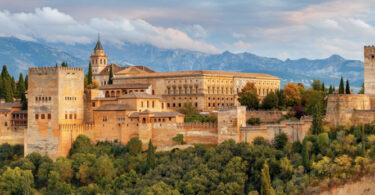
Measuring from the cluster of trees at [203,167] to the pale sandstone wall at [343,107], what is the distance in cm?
92

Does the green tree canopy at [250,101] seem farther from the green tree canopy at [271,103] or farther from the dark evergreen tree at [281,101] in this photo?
the dark evergreen tree at [281,101]

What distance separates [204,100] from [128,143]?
1845 centimetres

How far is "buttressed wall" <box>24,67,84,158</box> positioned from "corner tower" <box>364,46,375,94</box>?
27044 millimetres

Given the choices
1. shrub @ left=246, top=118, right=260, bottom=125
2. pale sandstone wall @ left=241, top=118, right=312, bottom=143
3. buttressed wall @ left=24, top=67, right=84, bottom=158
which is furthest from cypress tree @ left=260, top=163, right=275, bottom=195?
buttressed wall @ left=24, top=67, right=84, bottom=158

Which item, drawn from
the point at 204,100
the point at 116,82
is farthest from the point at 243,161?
the point at 116,82

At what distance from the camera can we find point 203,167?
154 feet

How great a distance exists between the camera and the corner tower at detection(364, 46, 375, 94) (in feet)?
169

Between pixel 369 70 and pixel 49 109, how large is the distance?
29.1 meters

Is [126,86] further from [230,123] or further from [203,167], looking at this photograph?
[203,167]

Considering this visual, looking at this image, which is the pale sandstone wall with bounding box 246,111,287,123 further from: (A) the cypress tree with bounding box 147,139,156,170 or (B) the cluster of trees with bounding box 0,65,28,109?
(B) the cluster of trees with bounding box 0,65,28,109

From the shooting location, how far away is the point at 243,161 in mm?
46688

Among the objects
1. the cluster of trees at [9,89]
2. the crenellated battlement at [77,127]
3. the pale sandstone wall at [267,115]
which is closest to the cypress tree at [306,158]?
the pale sandstone wall at [267,115]

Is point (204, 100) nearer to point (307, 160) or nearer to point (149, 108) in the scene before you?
point (149, 108)

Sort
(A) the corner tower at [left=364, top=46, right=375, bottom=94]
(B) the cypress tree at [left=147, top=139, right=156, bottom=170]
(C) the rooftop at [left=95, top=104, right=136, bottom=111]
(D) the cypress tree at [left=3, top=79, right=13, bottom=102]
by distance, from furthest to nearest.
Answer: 1. (D) the cypress tree at [left=3, top=79, right=13, bottom=102]
2. (C) the rooftop at [left=95, top=104, right=136, bottom=111]
3. (A) the corner tower at [left=364, top=46, right=375, bottom=94]
4. (B) the cypress tree at [left=147, top=139, right=156, bottom=170]
